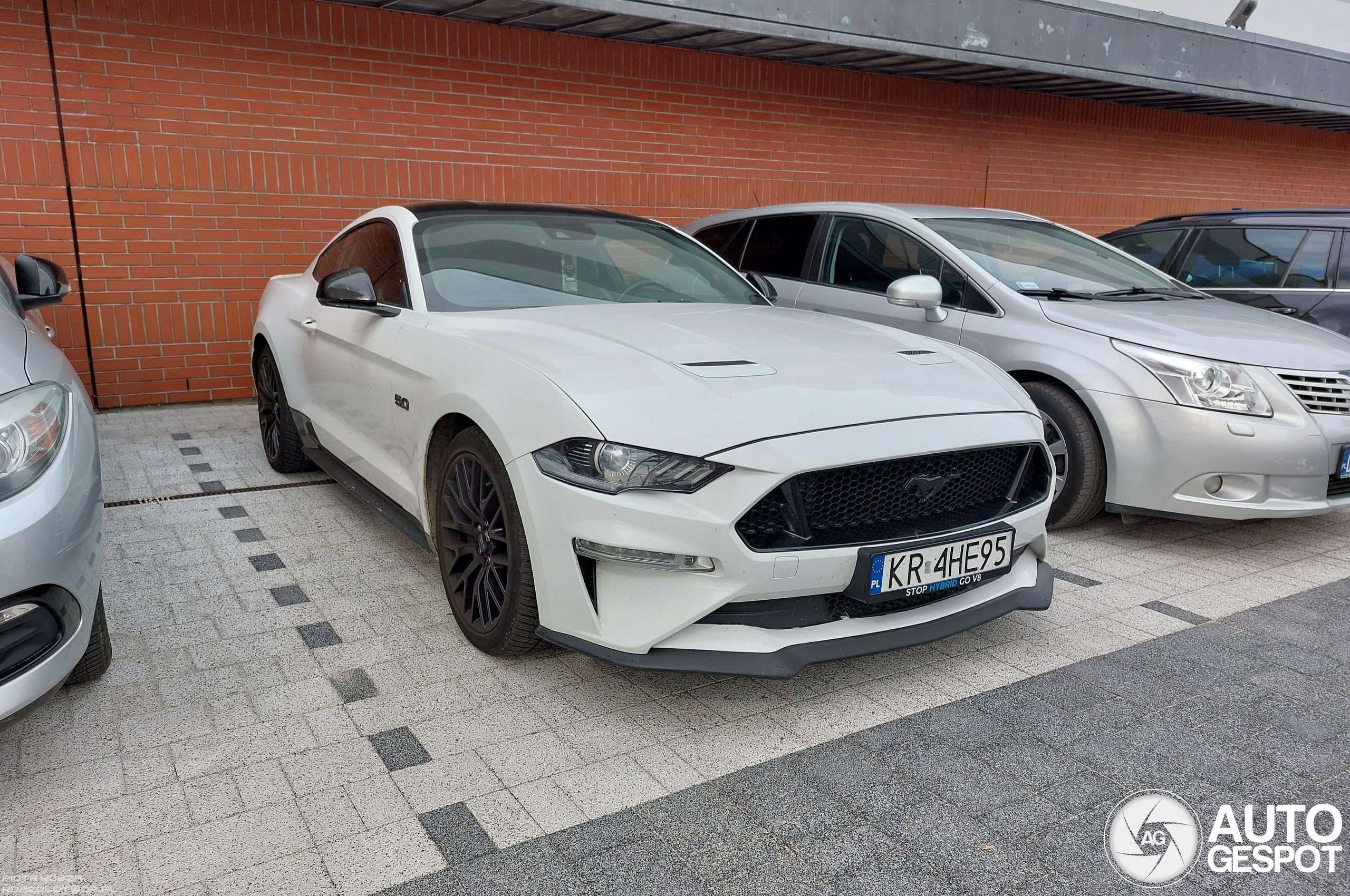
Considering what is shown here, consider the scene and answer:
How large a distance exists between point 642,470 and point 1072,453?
2.58 metres

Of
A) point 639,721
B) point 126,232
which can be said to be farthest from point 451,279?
point 126,232

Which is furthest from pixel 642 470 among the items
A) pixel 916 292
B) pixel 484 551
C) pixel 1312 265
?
pixel 1312 265

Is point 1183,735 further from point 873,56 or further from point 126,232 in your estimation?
point 873,56

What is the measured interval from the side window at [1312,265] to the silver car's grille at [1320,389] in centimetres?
227

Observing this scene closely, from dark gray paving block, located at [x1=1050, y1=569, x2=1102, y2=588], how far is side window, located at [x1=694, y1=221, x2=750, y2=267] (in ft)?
9.61

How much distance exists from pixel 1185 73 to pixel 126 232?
990cm

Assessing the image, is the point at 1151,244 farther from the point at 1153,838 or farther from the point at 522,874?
the point at 522,874

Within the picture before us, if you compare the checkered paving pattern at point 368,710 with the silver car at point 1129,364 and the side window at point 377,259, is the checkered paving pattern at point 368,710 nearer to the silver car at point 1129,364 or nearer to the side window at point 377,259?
the silver car at point 1129,364

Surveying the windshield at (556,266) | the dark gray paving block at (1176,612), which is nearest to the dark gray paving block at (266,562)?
the windshield at (556,266)

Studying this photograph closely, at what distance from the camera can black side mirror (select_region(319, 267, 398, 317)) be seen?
3.39 metres

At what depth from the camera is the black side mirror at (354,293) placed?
339 centimetres

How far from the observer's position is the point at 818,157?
8.76 meters

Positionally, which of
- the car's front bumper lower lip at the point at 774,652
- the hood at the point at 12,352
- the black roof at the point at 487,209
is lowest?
the car's front bumper lower lip at the point at 774,652

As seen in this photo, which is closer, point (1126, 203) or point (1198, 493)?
point (1198, 493)
